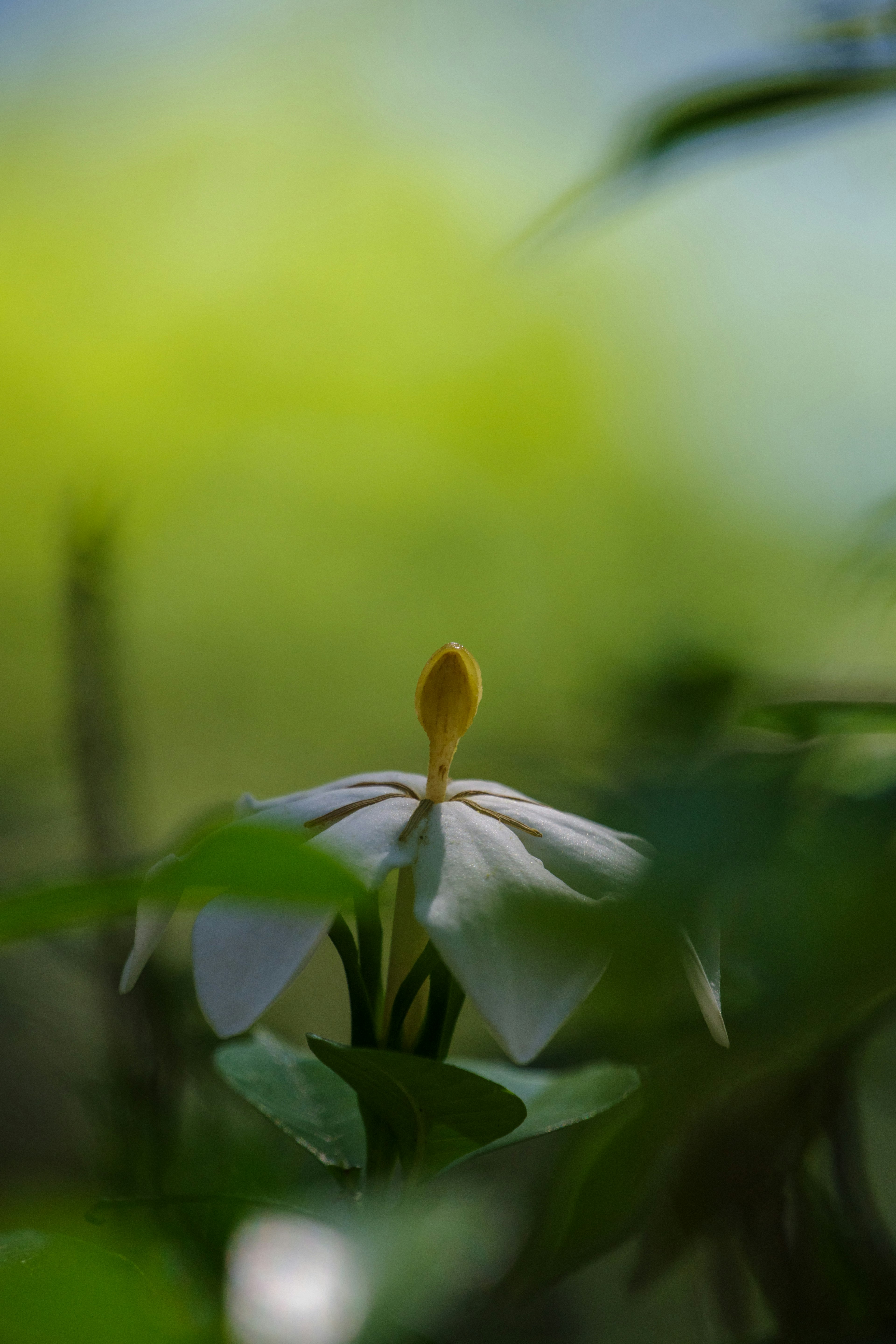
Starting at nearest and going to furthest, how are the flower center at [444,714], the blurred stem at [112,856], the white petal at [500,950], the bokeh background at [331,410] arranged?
the white petal at [500,950], the flower center at [444,714], the blurred stem at [112,856], the bokeh background at [331,410]

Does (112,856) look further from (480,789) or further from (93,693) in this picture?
(480,789)

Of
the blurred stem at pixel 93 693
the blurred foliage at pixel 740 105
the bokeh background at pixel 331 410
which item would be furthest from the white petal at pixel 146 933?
the bokeh background at pixel 331 410

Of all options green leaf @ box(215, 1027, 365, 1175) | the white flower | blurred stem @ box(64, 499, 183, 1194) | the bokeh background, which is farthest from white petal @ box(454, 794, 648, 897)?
the bokeh background

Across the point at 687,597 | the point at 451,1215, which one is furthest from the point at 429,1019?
the point at 687,597

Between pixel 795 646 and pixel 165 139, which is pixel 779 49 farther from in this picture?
pixel 165 139

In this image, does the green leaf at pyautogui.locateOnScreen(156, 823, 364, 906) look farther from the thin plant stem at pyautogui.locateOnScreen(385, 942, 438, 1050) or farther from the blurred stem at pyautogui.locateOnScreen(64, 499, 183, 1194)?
the blurred stem at pyautogui.locateOnScreen(64, 499, 183, 1194)

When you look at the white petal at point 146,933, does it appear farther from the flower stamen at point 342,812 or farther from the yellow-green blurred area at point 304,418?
the yellow-green blurred area at point 304,418

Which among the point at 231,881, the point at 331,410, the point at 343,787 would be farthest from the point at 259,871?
the point at 331,410

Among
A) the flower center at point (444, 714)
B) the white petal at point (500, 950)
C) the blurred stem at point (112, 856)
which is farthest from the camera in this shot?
the blurred stem at point (112, 856)
